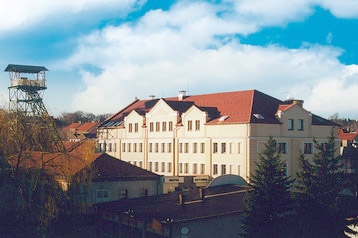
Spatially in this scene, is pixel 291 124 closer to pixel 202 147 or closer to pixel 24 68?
pixel 202 147

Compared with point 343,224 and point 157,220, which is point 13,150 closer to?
point 157,220

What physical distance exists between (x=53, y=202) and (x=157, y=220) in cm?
544

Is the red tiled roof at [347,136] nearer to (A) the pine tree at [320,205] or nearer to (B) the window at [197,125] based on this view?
(B) the window at [197,125]

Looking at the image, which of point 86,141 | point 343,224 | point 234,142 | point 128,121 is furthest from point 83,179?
point 128,121

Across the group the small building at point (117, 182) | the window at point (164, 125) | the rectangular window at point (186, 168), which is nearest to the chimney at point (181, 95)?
the window at point (164, 125)

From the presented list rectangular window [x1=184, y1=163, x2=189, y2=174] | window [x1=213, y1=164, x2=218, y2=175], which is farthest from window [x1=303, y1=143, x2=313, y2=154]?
rectangular window [x1=184, y1=163, x2=189, y2=174]

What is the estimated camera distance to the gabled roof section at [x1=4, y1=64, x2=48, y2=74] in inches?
1901

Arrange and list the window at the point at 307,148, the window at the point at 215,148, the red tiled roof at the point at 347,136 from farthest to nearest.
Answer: the red tiled roof at the point at 347,136
the window at the point at 307,148
the window at the point at 215,148

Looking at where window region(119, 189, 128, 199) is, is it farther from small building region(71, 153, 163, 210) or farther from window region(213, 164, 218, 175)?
window region(213, 164, 218, 175)

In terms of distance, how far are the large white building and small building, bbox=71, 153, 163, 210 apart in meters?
6.85

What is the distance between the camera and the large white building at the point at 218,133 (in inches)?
2008

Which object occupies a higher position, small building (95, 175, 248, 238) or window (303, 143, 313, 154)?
window (303, 143, 313, 154)

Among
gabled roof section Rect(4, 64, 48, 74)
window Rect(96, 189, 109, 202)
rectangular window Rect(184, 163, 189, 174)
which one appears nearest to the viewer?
window Rect(96, 189, 109, 202)

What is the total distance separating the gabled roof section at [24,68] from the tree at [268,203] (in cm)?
2875
